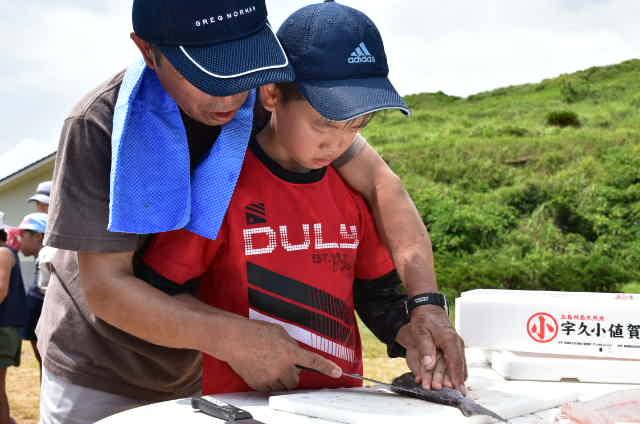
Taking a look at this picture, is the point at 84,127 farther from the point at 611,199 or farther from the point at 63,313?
the point at 611,199

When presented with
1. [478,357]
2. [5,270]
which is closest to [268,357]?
[478,357]

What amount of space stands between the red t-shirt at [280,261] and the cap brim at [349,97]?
0.25m

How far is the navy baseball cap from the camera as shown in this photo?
150cm

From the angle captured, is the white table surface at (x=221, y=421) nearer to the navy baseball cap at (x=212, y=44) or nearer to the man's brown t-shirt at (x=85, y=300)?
the man's brown t-shirt at (x=85, y=300)

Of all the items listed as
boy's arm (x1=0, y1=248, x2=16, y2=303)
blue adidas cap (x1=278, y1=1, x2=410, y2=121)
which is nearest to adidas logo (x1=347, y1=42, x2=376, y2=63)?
blue adidas cap (x1=278, y1=1, x2=410, y2=121)

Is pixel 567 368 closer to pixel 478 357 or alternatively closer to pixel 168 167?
pixel 478 357

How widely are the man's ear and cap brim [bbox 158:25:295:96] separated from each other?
6cm

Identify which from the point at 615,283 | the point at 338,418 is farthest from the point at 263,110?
the point at 615,283

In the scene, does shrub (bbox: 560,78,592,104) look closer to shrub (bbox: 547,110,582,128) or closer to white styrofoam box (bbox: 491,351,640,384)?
shrub (bbox: 547,110,582,128)

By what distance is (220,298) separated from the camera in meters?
1.74

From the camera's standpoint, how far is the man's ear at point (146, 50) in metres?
1.59

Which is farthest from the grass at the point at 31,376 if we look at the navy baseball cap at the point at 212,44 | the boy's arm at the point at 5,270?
the navy baseball cap at the point at 212,44

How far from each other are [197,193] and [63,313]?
1.45 feet

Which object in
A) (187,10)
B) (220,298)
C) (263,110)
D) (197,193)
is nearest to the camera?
(187,10)
